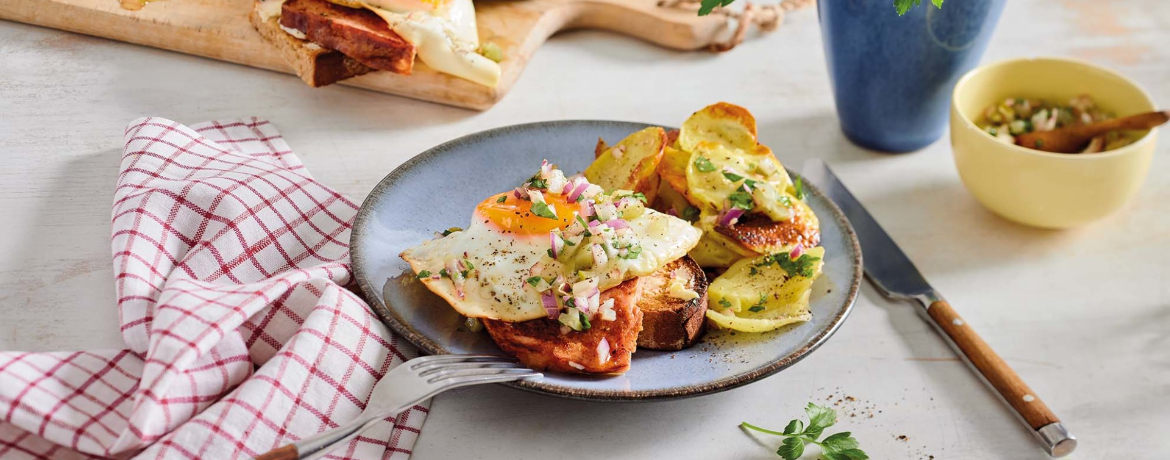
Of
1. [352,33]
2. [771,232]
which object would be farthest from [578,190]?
[352,33]

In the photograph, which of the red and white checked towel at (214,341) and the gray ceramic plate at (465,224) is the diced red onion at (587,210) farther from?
the red and white checked towel at (214,341)

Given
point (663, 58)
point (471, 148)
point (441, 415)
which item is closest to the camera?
point (441, 415)

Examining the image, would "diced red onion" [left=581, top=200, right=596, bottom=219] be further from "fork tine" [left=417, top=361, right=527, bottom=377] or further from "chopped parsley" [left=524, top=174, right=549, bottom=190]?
"fork tine" [left=417, top=361, right=527, bottom=377]

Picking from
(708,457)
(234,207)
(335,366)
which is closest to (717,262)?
(708,457)

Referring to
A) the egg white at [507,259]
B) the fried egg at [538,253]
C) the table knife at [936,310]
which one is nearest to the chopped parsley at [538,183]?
the fried egg at [538,253]

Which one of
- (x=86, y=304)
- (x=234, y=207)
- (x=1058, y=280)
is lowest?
(x=1058, y=280)

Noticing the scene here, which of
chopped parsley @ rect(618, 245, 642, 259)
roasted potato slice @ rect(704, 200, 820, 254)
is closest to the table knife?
roasted potato slice @ rect(704, 200, 820, 254)

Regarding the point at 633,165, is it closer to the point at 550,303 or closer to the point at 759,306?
the point at 759,306

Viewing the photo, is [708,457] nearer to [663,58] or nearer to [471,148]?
[471,148]
